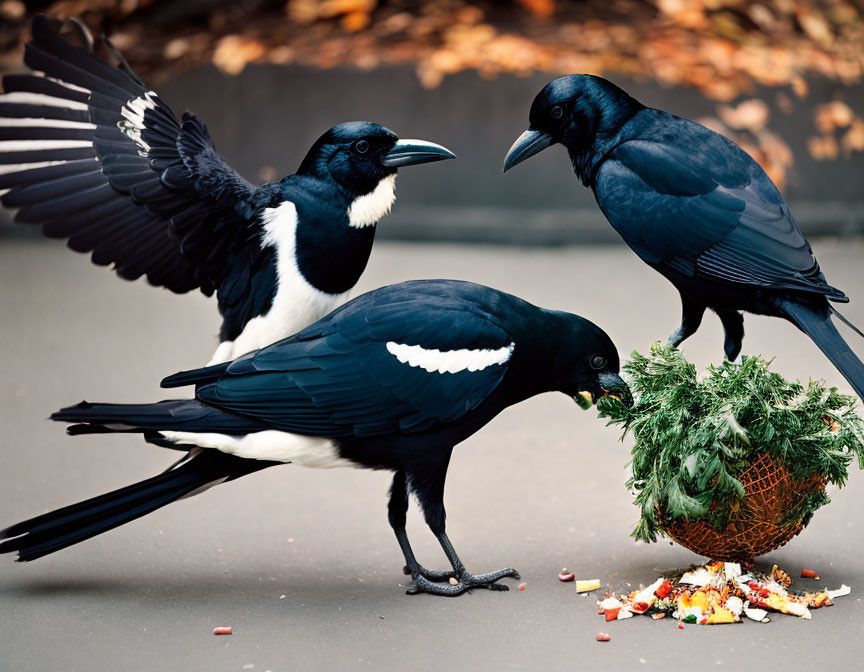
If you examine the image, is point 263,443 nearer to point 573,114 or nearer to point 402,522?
point 402,522

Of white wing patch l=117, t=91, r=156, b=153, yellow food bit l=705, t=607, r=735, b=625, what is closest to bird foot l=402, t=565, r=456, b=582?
yellow food bit l=705, t=607, r=735, b=625

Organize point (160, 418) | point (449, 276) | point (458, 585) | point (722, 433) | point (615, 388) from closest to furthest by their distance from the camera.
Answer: point (722, 433), point (160, 418), point (615, 388), point (458, 585), point (449, 276)

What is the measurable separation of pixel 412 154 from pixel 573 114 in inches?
17.6

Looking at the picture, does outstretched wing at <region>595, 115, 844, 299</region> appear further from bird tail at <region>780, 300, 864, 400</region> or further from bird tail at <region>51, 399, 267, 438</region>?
bird tail at <region>51, 399, 267, 438</region>

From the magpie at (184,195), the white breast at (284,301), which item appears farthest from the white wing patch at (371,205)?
the white breast at (284,301)

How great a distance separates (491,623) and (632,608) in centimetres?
35

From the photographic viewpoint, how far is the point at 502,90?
299 inches

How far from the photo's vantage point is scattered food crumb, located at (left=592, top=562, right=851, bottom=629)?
2.76 m

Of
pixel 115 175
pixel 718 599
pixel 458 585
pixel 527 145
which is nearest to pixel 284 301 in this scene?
pixel 115 175

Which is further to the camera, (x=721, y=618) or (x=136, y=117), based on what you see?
(x=136, y=117)

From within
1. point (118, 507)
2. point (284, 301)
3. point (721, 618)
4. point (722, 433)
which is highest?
point (284, 301)

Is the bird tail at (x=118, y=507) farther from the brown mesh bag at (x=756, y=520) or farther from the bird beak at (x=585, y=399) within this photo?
the brown mesh bag at (x=756, y=520)

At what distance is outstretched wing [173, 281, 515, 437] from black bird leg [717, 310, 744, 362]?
664 mm

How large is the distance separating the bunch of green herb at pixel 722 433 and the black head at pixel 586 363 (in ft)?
0.44
